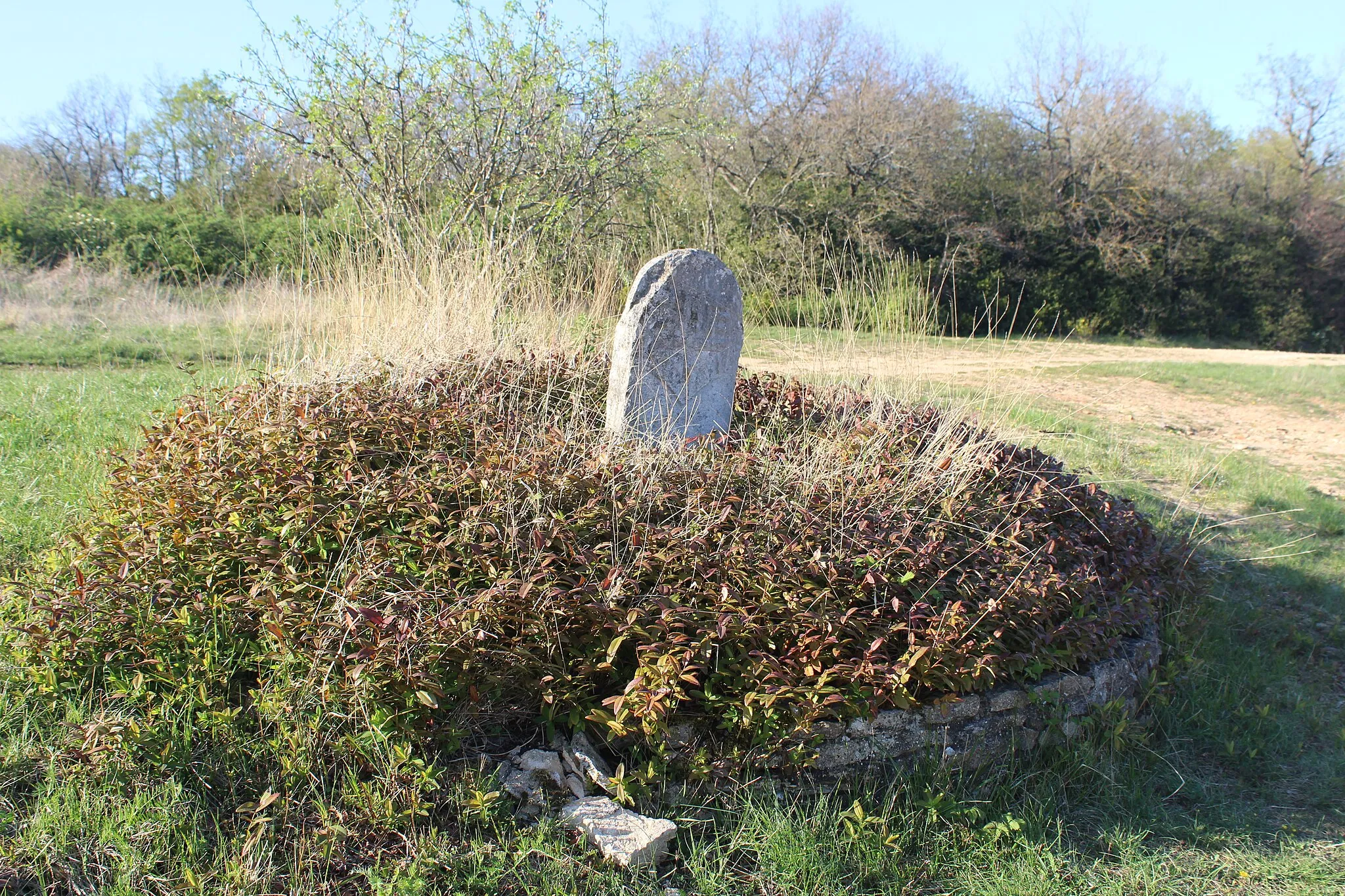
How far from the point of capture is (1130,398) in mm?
9125

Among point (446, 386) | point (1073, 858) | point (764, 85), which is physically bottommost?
point (1073, 858)

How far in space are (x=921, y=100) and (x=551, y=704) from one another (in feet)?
64.2

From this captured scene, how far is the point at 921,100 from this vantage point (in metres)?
19.3

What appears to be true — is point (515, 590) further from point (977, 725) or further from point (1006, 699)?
point (1006, 699)

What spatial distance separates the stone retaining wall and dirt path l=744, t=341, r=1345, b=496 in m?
2.14

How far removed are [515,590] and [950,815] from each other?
1662mm

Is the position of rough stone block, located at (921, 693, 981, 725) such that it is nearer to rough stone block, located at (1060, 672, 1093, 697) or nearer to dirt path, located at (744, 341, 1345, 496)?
rough stone block, located at (1060, 672, 1093, 697)

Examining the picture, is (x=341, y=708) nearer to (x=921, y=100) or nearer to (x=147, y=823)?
(x=147, y=823)

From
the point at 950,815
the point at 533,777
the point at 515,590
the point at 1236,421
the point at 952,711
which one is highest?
the point at 1236,421

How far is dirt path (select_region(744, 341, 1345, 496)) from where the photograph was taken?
19.0 ft

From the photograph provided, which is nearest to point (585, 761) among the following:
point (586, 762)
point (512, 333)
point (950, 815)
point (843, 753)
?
point (586, 762)

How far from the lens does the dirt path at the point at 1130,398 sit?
5785 millimetres

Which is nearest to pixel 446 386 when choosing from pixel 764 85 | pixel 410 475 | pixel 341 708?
pixel 410 475

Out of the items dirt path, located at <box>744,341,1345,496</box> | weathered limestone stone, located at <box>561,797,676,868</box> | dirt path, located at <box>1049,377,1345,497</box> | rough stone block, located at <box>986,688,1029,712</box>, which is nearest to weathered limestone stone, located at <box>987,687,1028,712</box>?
rough stone block, located at <box>986,688,1029,712</box>
